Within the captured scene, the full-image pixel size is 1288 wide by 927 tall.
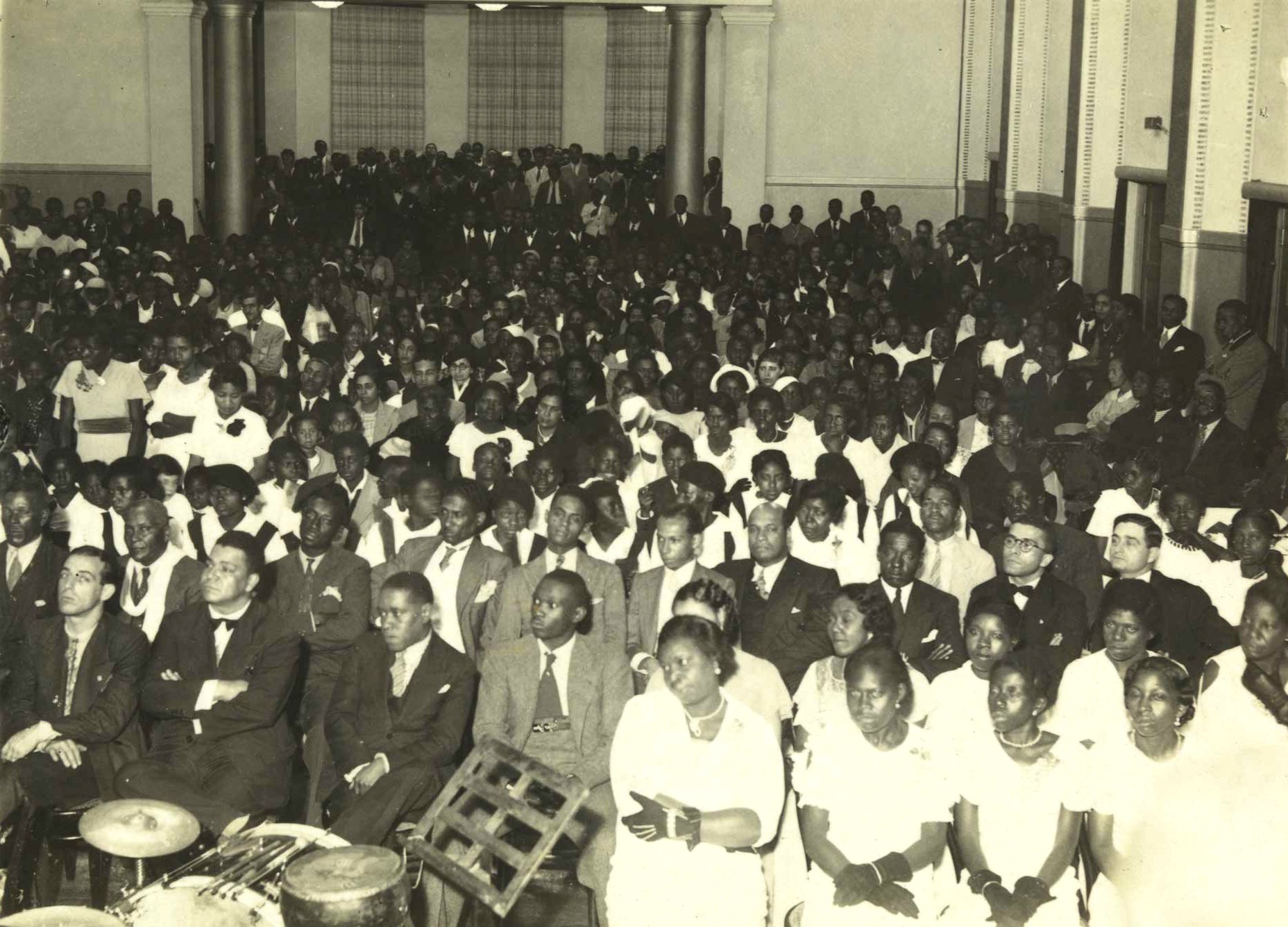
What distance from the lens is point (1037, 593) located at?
6.88m

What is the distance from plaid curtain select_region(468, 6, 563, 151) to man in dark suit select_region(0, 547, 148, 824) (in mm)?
22901

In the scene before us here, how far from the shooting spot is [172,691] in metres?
6.25

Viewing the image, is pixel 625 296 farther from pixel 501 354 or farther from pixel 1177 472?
pixel 1177 472

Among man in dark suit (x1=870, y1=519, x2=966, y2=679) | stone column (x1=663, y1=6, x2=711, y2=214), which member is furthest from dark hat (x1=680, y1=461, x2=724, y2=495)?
stone column (x1=663, y1=6, x2=711, y2=214)

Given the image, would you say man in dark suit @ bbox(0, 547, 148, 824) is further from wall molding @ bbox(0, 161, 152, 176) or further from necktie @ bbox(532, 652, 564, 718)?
wall molding @ bbox(0, 161, 152, 176)

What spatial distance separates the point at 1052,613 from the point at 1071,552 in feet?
2.84

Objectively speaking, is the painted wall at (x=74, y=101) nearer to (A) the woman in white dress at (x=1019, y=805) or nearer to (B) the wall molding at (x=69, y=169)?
(B) the wall molding at (x=69, y=169)

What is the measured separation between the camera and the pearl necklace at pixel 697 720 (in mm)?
5242

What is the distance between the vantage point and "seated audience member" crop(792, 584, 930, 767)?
5742mm

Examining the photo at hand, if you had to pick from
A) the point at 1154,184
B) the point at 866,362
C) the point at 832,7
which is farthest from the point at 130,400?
the point at 832,7

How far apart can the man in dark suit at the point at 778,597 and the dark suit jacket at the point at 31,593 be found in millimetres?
3070

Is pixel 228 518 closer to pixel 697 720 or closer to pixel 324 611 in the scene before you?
pixel 324 611

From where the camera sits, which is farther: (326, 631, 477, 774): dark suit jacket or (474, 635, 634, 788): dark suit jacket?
(326, 631, 477, 774): dark suit jacket

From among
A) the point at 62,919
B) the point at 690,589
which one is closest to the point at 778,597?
the point at 690,589
